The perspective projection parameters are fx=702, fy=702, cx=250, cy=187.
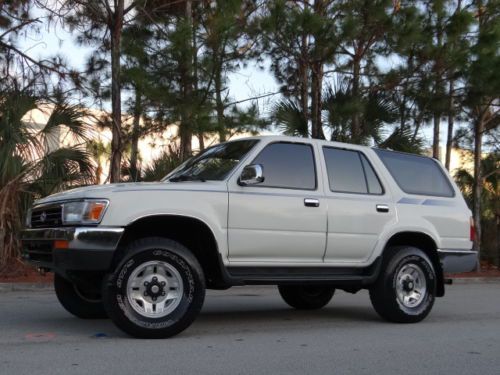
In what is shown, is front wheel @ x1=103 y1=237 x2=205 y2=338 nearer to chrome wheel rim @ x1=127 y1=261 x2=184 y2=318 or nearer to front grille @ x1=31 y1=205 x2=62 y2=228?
chrome wheel rim @ x1=127 y1=261 x2=184 y2=318

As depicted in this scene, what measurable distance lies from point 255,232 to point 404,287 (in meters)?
2.10

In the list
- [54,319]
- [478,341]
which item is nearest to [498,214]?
[478,341]

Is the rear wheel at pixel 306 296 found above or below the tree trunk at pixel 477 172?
below

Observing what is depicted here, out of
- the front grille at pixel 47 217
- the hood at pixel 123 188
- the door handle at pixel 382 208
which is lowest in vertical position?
the front grille at pixel 47 217

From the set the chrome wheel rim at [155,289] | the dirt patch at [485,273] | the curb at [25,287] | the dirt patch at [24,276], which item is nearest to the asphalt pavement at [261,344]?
the chrome wheel rim at [155,289]

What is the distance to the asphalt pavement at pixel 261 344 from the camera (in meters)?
5.50

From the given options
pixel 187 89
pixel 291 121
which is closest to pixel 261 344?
pixel 187 89

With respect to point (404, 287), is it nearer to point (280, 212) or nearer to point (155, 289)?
point (280, 212)

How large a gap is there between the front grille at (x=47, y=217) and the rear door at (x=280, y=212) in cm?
161

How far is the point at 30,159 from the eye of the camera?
43.5 feet

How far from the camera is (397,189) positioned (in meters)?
8.13

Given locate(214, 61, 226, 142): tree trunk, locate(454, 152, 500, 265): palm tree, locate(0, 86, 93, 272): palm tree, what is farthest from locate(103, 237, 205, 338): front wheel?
locate(454, 152, 500, 265): palm tree

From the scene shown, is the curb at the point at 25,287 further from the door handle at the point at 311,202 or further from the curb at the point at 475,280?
the curb at the point at 475,280

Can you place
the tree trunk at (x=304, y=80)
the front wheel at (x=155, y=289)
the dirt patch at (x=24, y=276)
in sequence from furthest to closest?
the tree trunk at (x=304, y=80)
the dirt patch at (x=24, y=276)
the front wheel at (x=155, y=289)
